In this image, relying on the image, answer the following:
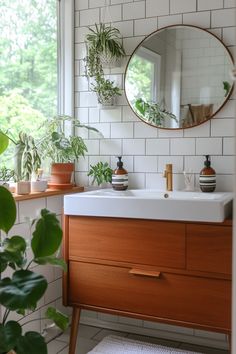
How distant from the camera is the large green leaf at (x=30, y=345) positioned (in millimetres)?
1332

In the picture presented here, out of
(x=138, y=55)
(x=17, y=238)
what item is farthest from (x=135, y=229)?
(x=138, y=55)

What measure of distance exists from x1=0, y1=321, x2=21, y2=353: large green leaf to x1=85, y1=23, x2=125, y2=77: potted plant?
1801 millimetres

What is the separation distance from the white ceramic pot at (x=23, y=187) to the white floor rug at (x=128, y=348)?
99 cm

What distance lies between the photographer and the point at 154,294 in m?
2.08

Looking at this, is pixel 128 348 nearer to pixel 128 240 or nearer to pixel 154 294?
pixel 154 294

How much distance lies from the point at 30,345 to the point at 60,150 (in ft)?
4.83

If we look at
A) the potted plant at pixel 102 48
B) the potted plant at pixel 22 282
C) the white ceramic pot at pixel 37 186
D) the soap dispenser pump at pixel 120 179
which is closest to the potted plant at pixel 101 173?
the soap dispenser pump at pixel 120 179

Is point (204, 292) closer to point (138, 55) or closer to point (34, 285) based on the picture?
point (34, 285)

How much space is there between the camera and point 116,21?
270cm

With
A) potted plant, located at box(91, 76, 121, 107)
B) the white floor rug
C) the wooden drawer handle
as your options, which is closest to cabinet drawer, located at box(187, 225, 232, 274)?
the wooden drawer handle

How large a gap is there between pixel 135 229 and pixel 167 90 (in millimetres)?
957

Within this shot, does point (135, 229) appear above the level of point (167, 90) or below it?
below

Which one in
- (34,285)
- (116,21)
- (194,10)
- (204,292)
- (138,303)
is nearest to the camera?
(34,285)

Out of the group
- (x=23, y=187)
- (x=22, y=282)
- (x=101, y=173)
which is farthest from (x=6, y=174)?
(x=22, y=282)
